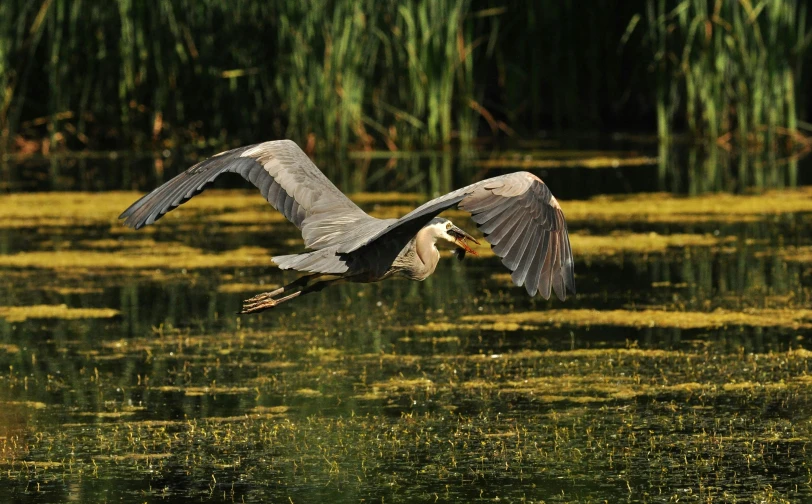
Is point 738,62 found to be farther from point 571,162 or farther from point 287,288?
point 287,288

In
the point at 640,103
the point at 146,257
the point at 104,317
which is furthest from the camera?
the point at 640,103

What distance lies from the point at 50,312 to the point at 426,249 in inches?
110

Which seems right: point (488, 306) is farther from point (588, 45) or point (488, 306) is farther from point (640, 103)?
point (640, 103)

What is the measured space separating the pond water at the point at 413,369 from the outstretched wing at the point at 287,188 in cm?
66

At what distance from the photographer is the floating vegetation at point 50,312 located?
7512mm

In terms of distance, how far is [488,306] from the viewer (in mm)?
7703

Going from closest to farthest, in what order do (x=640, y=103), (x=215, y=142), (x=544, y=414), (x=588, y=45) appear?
(x=544, y=414)
(x=215, y=142)
(x=588, y=45)
(x=640, y=103)

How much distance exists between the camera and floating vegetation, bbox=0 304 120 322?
751cm

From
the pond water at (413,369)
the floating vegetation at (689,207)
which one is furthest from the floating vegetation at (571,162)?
the pond water at (413,369)

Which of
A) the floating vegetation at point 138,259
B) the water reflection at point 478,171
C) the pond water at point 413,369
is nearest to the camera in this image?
the pond water at point 413,369

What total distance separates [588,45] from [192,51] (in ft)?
14.1

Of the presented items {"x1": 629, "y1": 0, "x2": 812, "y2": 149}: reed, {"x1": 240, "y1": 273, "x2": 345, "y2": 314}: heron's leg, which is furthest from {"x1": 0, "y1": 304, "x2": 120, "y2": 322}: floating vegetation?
{"x1": 629, "y1": 0, "x2": 812, "y2": 149}: reed

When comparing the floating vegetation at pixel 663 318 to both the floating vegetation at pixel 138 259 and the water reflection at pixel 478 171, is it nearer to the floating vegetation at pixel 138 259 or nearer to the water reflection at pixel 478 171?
the floating vegetation at pixel 138 259

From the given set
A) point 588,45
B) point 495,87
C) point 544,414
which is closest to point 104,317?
point 544,414
